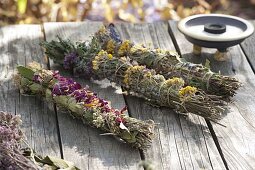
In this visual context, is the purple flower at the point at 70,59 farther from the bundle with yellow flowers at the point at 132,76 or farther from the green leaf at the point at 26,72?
the green leaf at the point at 26,72

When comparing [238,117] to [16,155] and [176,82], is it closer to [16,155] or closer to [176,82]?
[176,82]

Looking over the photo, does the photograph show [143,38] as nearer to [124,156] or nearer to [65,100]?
[65,100]

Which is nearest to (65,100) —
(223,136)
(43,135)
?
(43,135)

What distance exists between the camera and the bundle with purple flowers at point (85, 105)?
2082 mm

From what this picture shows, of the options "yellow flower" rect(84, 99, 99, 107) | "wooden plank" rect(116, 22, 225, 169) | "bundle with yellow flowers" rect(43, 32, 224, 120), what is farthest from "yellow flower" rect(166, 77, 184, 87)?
"yellow flower" rect(84, 99, 99, 107)

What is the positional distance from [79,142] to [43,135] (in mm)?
125

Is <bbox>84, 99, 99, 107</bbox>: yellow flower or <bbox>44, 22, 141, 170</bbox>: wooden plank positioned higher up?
<bbox>84, 99, 99, 107</bbox>: yellow flower

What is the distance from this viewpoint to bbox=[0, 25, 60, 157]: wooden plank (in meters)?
2.16

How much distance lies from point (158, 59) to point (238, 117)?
1.19 feet

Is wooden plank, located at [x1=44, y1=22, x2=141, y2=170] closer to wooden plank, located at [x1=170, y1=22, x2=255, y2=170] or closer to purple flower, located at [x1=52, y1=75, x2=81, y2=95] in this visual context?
purple flower, located at [x1=52, y1=75, x2=81, y2=95]

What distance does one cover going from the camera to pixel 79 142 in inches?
84.2

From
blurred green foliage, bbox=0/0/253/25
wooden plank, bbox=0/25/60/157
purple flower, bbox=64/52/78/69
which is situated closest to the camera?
wooden plank, bbox=0/25/60/157

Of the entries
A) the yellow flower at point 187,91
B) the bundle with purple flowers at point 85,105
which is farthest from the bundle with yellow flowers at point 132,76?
the bundle with purple flowers at point 85,105

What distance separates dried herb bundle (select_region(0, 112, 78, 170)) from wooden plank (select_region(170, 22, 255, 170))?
50 cm
